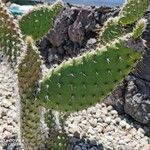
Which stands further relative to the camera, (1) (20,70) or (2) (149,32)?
(2) (149,32)

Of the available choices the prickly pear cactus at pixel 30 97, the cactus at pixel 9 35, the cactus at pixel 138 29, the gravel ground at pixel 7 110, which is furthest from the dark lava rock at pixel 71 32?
the cactus at pixel 138 29

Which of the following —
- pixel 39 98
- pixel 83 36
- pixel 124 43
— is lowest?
pixel 83 36

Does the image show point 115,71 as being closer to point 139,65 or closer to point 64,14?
point 139,65

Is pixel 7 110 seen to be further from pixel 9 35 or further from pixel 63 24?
pixel 63 24

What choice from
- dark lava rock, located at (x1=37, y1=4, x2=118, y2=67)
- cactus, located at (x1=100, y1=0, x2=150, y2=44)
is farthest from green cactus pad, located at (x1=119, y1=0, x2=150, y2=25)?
dark lava rock, located at (x1=37, y1=4, x2=118, y2=67)

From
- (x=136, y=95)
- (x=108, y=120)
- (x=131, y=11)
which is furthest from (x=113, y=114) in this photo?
(x=131, y=11)

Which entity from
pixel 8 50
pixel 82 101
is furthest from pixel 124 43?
pixel 8 50
